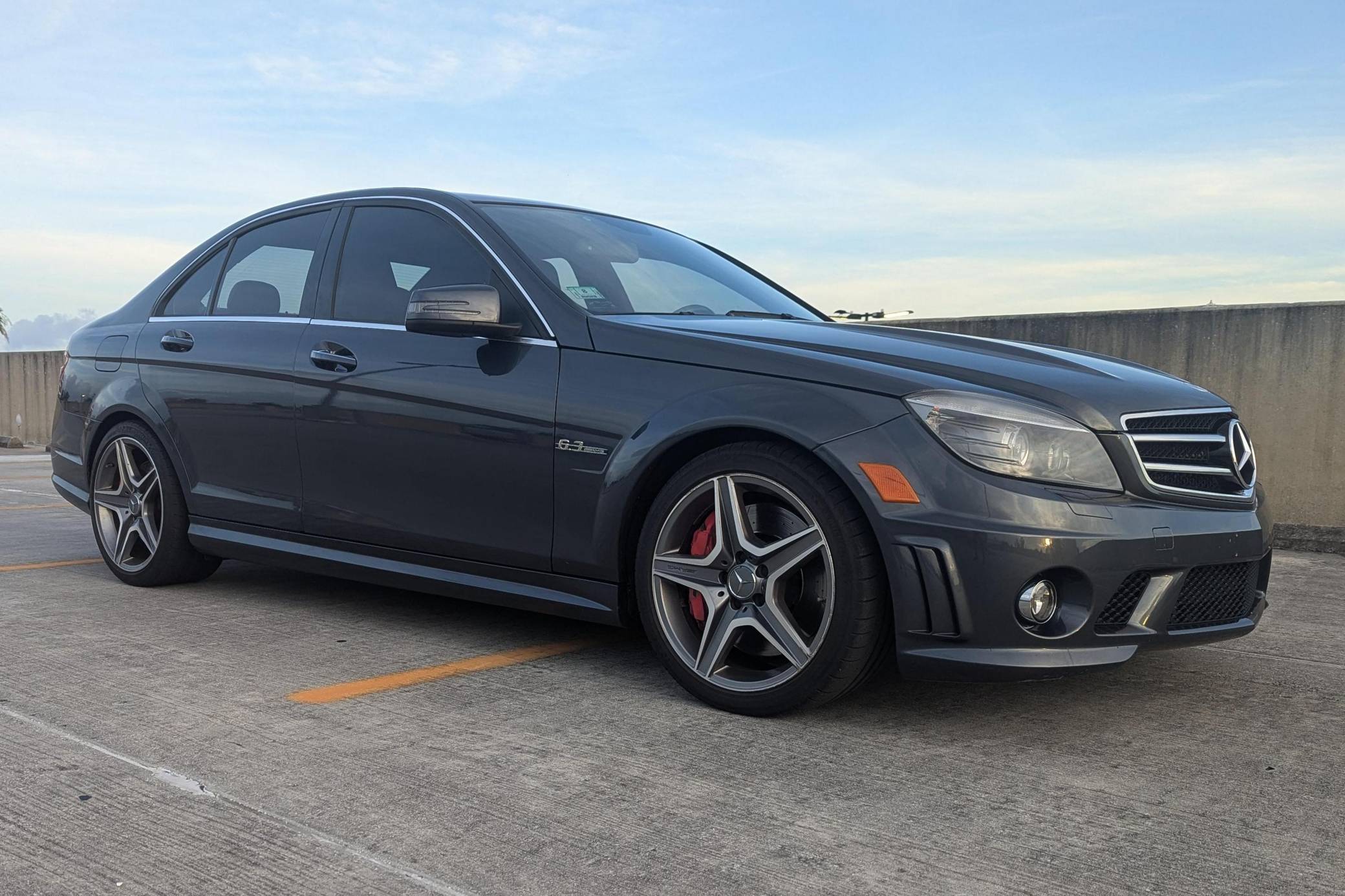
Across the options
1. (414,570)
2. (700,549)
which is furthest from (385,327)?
(700,549)

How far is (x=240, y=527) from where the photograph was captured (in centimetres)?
481

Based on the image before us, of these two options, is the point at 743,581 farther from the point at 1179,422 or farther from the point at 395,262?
the point at 395,262

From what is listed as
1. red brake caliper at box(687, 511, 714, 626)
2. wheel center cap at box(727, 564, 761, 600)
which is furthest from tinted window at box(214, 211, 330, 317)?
wheel center cap at box(727, 564, 761, 600)

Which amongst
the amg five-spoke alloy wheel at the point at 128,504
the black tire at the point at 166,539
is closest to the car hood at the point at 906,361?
the black tire at the point at 166,539

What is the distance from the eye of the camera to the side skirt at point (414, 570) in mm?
3773

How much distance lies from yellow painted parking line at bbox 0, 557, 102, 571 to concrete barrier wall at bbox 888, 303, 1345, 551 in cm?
431

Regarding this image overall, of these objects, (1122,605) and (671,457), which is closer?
(1122,605)

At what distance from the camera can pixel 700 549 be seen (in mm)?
3490

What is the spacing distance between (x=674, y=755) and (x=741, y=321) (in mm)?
1543

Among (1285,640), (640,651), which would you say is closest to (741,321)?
(640,651)

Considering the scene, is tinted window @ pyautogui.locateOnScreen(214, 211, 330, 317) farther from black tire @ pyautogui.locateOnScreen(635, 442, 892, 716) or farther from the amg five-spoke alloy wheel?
black tire @ pyautogui.locateOnScreen(635, 442, 892, 716)

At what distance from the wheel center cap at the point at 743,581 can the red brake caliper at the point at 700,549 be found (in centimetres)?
10

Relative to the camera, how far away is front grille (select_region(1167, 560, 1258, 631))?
10.6ft

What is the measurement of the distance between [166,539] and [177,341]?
0.82 meters
